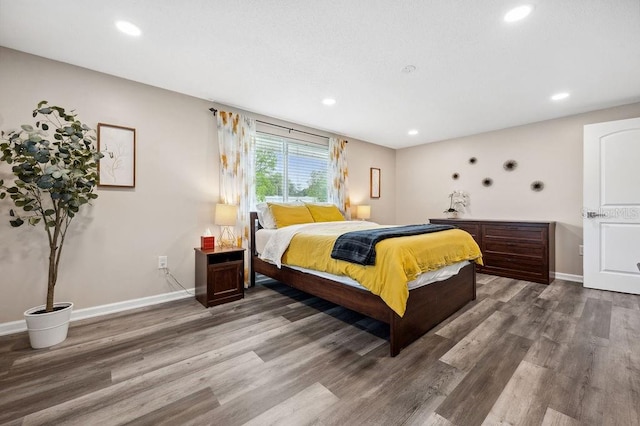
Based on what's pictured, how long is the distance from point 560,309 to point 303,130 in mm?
4026

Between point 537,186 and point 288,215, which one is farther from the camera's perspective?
point 537,186

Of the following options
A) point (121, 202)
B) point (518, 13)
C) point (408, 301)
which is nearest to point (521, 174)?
point (518, 13)

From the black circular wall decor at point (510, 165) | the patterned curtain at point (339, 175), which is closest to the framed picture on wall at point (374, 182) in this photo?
Result: the patterned curtain at point (339, 175)

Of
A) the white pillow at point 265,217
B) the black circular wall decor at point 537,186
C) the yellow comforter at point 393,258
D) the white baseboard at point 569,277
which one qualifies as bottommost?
the white baseboard at point 569,277

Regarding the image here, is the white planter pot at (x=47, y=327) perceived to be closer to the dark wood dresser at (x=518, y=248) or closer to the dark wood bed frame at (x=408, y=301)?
the dark wood bed frame at (x=408, y=301)

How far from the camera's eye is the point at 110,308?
2.71 metres

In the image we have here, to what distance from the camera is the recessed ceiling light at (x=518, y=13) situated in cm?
177

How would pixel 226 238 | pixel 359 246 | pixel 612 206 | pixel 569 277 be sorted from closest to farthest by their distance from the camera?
pixel 359 246 < pixel 612 206 < pixel 226 238 < pixel 569 277

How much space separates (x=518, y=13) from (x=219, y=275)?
3465mm

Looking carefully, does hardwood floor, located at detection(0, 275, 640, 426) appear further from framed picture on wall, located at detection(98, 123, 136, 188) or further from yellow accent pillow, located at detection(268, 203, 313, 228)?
framed picture on wall, located at detection(98, 123, 136, 188)

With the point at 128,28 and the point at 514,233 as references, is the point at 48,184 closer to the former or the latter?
the point at 128,28

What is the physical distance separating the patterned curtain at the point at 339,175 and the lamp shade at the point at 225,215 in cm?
202

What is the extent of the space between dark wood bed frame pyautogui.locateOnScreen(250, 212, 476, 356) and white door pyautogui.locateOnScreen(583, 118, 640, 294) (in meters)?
1.93

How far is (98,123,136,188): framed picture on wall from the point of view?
8.76 ft
